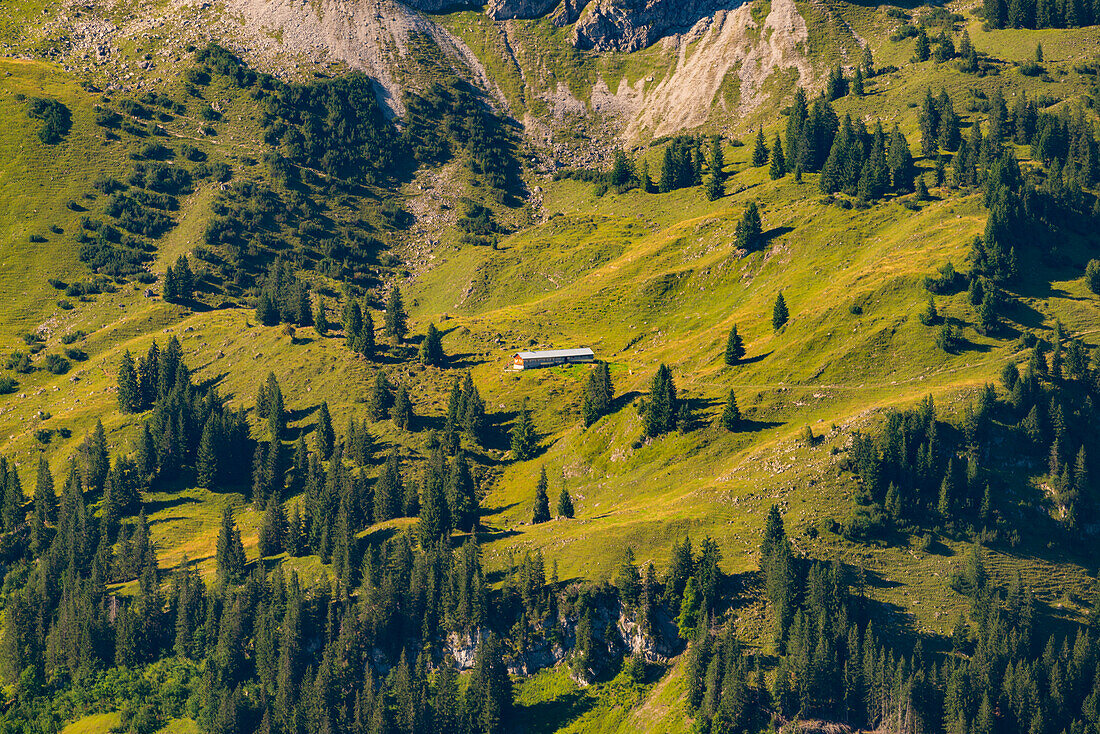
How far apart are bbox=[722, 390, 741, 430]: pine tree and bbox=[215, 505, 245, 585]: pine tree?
88095mm

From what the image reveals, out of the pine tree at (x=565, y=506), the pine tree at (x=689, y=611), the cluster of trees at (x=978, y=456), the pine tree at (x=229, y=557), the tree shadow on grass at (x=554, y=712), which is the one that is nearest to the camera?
the tree shadow on grass at (x=554, y=712)

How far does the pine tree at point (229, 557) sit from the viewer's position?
191 meters

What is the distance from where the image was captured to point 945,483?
6747 inches

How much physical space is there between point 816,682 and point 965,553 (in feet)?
120

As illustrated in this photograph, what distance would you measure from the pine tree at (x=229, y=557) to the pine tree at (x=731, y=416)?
88095mm

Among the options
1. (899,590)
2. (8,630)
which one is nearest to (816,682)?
(899,590)

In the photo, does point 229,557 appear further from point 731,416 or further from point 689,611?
point 731,416

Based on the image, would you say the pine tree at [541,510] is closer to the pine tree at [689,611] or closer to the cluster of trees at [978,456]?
the pine tree at [689,611]

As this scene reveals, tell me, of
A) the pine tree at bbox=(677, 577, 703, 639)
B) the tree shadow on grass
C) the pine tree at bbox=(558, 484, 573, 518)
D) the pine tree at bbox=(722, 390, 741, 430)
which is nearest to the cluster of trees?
the pine tree at bbox=(722, 390, 741, 430)

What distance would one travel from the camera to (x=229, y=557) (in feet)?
640

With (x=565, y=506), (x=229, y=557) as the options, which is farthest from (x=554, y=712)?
(x=229, y=557)

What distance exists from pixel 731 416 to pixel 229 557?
91047 mm

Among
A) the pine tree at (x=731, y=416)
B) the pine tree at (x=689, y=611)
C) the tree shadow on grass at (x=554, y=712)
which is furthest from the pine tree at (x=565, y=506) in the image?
the tree shadow on grass at (x=554, y=712)

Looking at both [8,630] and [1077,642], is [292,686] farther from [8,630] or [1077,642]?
[1077,642]
